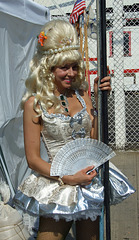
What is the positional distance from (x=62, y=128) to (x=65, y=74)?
0.33 m

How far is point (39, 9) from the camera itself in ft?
13.3

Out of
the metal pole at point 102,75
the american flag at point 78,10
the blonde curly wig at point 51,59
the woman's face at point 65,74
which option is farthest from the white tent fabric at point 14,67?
the metal pole at point 102,75

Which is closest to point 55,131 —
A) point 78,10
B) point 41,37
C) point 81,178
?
point 81,178

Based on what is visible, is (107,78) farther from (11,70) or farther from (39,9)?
(39,9)

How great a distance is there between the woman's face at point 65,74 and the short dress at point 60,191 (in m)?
0.20

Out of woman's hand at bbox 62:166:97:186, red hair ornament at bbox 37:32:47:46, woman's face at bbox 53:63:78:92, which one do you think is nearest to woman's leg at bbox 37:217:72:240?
woman's hand at bbox 62:166:97:186

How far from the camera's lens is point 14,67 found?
376cm

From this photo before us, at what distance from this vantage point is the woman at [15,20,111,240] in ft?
7.09

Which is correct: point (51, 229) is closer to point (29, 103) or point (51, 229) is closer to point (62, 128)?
point (62, 128)

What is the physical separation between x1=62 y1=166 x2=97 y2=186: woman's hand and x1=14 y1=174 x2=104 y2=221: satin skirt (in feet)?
0.15

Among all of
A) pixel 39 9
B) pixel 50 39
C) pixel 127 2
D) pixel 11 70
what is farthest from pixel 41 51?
pixel 127 2

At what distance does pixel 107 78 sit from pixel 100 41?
0.67 ft

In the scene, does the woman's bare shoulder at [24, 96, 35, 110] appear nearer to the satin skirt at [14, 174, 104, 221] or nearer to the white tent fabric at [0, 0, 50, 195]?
the satin skirt at [14, 174, 104, 221]

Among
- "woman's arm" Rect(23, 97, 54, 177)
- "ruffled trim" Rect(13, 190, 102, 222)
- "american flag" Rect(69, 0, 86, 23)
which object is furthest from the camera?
"american flag" Rect(69, 0, 86, 23)
